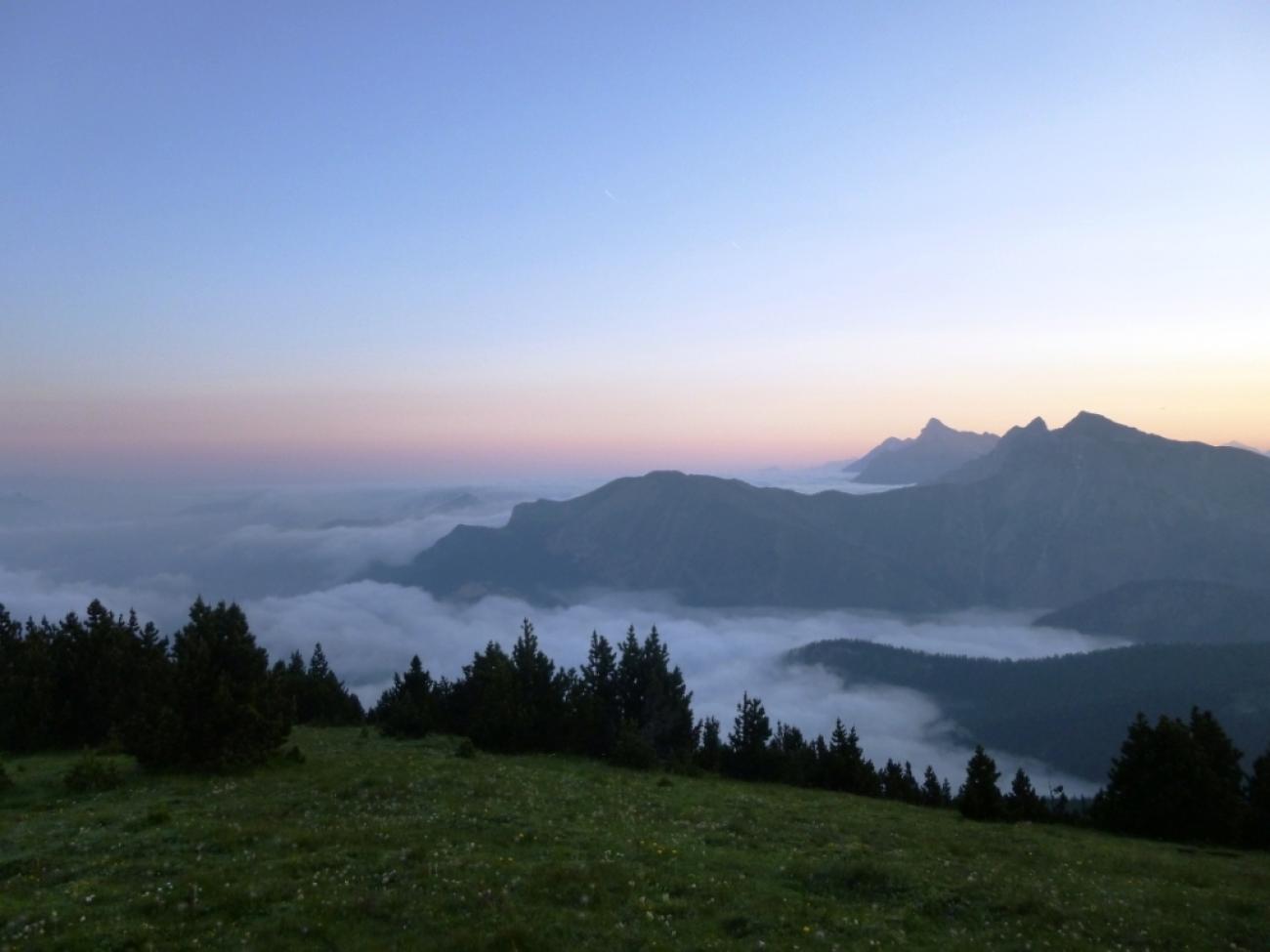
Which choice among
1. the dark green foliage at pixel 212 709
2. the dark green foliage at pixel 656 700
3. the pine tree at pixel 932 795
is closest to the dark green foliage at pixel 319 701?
the dark green foliage at pixel 656 700

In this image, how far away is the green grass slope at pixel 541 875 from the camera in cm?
1273

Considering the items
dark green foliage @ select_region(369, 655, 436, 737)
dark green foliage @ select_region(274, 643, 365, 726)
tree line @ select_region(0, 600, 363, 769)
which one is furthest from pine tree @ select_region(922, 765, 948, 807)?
dark green foliage @ select_region(274, 643, 365, 726)

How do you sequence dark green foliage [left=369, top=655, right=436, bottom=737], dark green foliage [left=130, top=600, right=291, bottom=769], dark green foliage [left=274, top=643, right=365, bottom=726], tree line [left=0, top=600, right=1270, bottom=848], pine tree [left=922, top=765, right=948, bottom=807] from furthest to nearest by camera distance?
→ 1. dark green foliage [left=274, top=643, right=365, bottom=726]
2. pine tree [left=922, top=765, right=948, bottom=807]
3. dark green foliage [left=369, top=655, right=436, bottom=737]
4. tree line [left=0, top=600, right=1270, bottom=848]
5. dark green foliage [left=130, top=600, right=291, bottom=769]

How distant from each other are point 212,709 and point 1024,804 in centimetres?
3650

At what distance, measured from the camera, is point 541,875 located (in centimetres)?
1498

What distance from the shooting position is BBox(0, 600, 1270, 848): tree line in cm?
2839

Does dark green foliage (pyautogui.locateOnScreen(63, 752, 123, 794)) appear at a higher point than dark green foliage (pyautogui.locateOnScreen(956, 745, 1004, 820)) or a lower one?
higher

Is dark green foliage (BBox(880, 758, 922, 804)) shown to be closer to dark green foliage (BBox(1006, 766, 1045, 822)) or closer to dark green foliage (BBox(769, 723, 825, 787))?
dark green foliage (BBox(769, 723, 825, 787))

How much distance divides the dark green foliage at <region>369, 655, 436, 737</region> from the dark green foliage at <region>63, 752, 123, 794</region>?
50.7ft

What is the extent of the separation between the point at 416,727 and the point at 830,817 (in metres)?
24.3

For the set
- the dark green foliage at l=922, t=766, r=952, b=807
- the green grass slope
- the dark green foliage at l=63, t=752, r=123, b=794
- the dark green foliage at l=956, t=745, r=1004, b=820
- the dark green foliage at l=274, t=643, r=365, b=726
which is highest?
the green grass slope

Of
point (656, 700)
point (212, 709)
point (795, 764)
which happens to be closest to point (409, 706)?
point (212, 709)

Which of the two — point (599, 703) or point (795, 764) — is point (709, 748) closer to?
point (795, 764)

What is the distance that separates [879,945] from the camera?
12.7m
